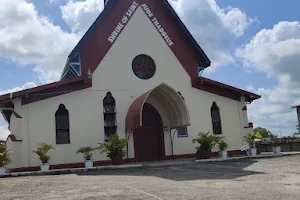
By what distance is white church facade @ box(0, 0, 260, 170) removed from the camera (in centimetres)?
1691

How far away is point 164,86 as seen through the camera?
1877 centimetres

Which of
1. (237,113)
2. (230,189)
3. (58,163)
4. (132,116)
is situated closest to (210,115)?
(237,113)

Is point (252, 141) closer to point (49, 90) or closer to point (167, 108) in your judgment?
point (167, 108)

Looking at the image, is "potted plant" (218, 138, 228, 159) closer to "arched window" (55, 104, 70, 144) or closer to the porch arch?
the porch arch

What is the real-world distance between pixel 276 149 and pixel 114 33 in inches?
453

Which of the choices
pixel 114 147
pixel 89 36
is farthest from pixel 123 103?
pixel 89 36

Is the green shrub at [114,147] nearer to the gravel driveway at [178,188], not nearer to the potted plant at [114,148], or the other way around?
the potted plant at [114,148]

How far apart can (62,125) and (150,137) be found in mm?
5275

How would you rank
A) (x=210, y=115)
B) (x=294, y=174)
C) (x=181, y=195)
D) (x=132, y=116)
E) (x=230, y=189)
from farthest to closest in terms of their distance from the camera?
(x=210, y=115) → (x=132, y=116) → (x=294, y=174) → (x=230, y=189) → (x=181, y=195)

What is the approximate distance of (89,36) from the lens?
1923cm

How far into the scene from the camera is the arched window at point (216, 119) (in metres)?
21.4

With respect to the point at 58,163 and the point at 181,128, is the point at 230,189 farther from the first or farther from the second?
the point at 181,128

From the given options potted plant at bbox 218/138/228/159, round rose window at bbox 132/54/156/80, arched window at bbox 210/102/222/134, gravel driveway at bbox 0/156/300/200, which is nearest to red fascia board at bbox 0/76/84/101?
round rose window at bbox 132/54/156/80

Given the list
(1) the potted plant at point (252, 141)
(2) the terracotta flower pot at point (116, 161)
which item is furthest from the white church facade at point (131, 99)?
(1) the potted plant at point (252, 141)
